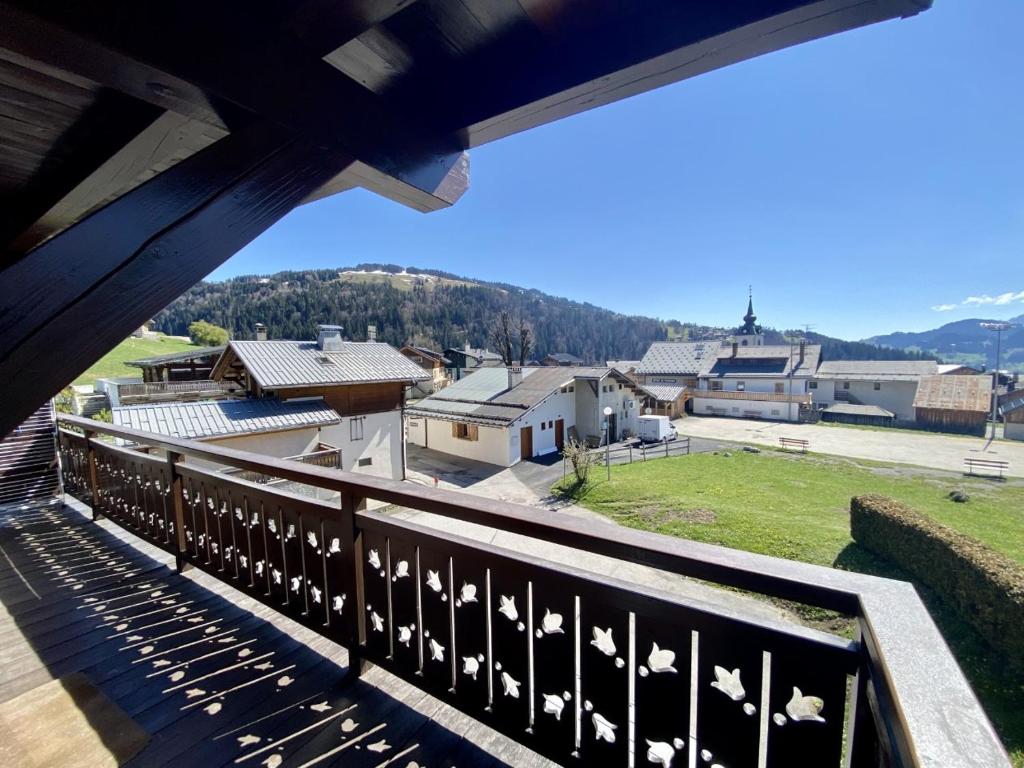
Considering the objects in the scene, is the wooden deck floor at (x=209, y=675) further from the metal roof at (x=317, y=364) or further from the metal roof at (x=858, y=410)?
the metal roof at (x=858, y=410)

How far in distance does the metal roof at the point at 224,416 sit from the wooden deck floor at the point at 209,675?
6536mm

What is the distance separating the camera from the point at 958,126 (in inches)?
236

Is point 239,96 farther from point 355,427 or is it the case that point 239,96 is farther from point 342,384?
point 355,427

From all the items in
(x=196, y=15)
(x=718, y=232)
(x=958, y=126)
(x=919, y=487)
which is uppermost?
(x=718, y=232)

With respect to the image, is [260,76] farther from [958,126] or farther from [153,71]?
[958,126]

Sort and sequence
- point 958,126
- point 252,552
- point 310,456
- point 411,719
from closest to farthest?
point 411,719 → point 252,552 → point 958,126 → point 310,456

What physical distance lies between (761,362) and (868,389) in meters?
6.66

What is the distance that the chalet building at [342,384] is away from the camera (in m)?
10.7

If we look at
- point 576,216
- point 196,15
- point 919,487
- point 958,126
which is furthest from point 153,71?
point 576,216

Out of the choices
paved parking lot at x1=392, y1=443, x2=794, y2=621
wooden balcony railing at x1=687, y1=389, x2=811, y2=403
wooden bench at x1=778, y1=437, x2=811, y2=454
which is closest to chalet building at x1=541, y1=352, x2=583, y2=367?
wooden balcony railing at x1=687, y1=389, x2=811, y2=403

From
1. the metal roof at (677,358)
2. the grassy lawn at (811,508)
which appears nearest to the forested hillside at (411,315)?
the metal roof at (677,358)

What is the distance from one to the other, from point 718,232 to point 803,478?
12.0m

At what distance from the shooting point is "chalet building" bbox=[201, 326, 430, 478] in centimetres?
1070

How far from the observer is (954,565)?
549 centimetres
